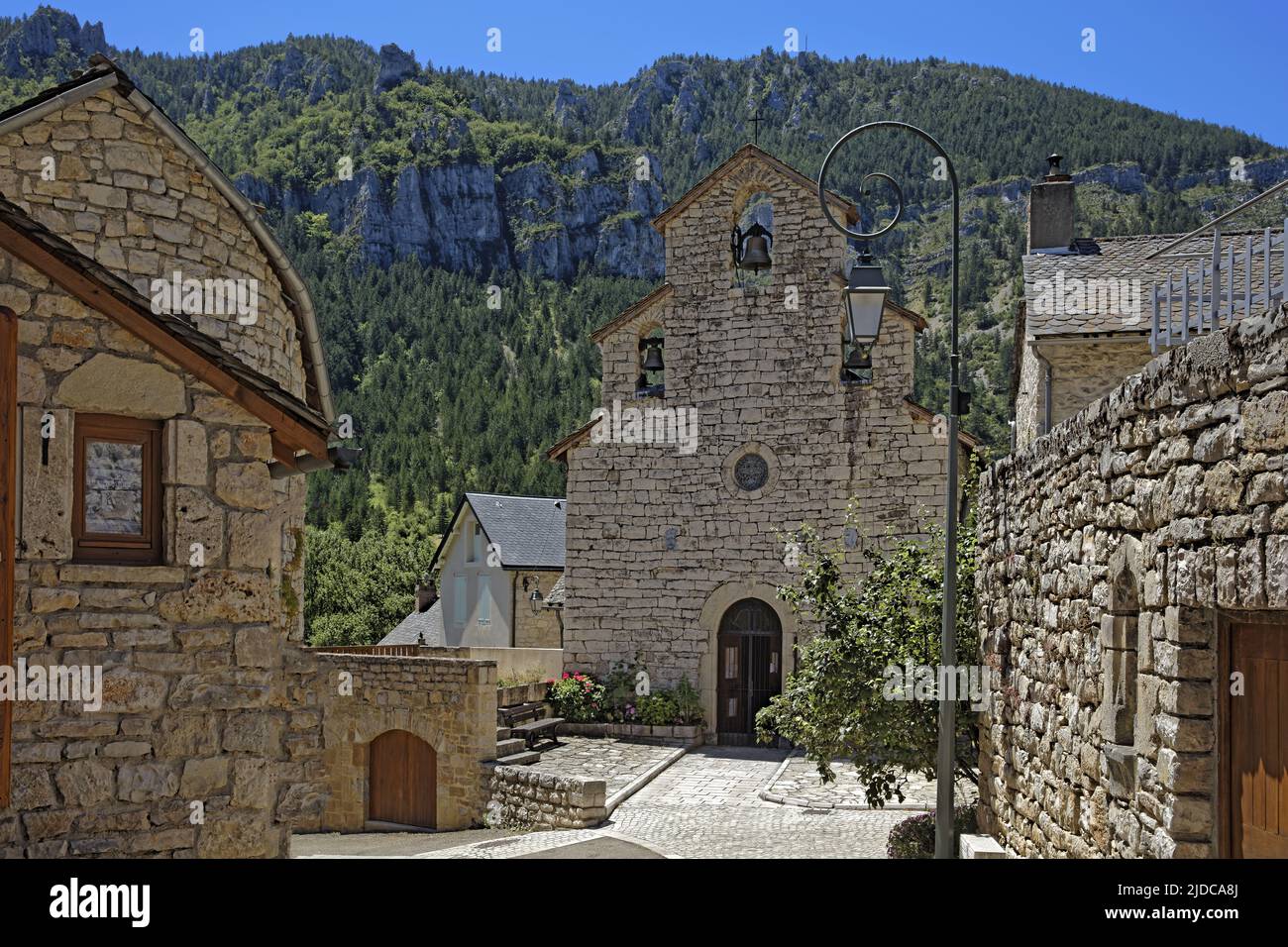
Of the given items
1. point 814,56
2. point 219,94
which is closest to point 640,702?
point 814,56

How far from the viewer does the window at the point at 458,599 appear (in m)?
41.7

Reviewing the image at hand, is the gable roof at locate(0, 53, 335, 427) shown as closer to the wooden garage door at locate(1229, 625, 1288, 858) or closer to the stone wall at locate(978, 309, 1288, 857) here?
the stone wall at locate(978, 309, 1288, 857)

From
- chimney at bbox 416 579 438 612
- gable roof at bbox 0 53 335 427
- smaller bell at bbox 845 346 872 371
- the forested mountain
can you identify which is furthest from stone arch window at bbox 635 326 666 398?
the forested mountain

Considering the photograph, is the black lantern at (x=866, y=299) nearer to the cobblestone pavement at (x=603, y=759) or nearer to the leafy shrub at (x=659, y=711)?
the cobblestone pavement at (x=603, y=759)

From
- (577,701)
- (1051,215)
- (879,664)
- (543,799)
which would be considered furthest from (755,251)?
(879,664)

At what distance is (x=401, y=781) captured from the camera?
17266 millimetres

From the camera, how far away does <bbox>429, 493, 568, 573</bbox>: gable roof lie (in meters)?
37.5

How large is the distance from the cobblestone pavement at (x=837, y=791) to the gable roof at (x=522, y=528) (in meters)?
20.7

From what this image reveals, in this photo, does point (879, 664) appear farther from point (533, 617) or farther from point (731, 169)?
point (533, 617)

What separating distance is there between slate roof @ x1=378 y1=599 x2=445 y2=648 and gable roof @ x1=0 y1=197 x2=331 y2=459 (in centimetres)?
3662

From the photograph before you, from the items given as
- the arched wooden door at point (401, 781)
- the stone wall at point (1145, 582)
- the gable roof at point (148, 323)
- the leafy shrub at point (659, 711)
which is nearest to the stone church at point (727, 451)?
the leafy shrub at point (659, 711)

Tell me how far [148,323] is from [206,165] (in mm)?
4800

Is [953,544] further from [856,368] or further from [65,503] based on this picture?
[856,368]
